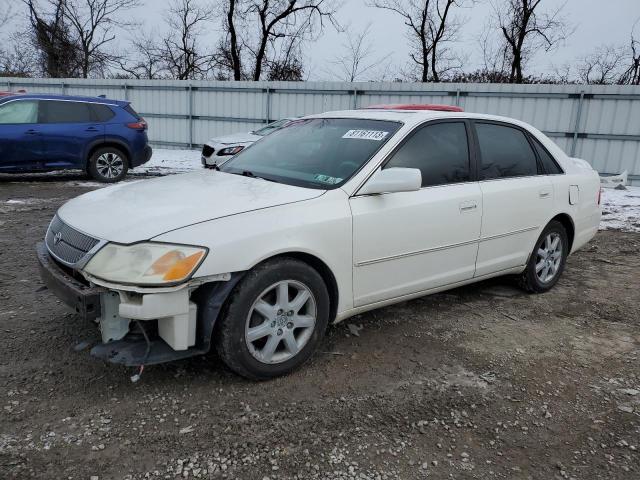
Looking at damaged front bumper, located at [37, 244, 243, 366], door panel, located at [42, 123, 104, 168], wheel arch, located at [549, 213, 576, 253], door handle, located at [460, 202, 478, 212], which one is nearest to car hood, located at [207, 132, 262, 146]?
door panel, located at [42, 123, 104, 168]

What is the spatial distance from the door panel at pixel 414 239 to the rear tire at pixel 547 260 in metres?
0.92

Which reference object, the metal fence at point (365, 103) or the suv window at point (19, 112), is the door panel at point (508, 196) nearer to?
the suv window at point (19, 112)

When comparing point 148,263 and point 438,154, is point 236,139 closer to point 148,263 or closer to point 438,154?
point 438,154

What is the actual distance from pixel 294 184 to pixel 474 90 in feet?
38.1

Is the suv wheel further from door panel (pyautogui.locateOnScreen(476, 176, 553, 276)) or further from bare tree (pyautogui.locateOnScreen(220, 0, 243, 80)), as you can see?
bare tree (pyautogui.locateOnScreen(220, 0, 243, 80))

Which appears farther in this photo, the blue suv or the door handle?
the blue suv

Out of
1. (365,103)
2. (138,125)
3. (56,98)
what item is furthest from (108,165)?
(365,103)

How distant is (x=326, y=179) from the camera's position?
343 cm

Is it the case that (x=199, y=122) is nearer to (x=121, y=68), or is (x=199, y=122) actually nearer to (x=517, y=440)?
(x=517, y=440)

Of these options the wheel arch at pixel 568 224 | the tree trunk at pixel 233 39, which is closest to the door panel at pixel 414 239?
the wheel arch at pixel 568 224

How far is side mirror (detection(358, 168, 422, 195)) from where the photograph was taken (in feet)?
10.8

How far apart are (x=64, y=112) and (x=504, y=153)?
8.75 m

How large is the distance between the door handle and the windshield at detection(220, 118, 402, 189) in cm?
73

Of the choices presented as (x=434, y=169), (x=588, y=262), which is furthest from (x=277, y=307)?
(x=588, y=262)
